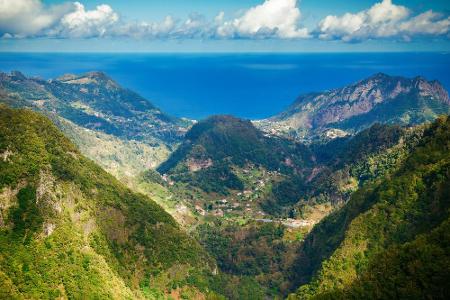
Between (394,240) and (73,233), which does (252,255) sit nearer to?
(394,240)

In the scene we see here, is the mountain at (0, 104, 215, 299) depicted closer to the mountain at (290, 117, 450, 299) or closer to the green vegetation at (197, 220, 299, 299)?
the green vegetation at (197, 220, 299, 299)

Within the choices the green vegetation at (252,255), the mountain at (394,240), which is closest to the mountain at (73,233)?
the green vegetation at (252,255)

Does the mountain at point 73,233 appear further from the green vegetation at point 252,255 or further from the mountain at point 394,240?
the mountain at point 394,240

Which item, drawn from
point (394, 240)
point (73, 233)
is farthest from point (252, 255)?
point (73, 233)

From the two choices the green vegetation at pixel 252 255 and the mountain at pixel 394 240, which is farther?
the green vegetation at pixel 252 255

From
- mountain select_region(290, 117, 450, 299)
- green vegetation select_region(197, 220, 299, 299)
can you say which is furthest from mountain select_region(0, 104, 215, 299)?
mountain select_region(290, 117, 450, 299)
